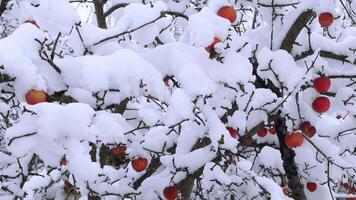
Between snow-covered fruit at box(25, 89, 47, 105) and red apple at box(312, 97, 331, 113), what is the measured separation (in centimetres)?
190

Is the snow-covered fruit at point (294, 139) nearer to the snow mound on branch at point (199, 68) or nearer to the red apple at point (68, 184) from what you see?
the snow mound on branch at point (199, 68)

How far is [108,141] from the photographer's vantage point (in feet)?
6.31

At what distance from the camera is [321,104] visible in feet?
10.0

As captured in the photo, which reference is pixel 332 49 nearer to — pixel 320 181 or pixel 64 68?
pixel 320 181

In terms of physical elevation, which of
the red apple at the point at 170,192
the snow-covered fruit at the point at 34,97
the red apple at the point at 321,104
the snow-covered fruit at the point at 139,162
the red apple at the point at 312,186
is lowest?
the red apple at the point at 312,186

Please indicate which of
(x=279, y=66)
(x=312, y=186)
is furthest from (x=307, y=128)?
(x=312, y=186)

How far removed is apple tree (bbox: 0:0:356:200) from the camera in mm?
1847

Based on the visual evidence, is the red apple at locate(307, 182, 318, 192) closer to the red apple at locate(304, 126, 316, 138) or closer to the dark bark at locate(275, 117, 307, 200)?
the dark bark at locate(275, 117, 307, 200)

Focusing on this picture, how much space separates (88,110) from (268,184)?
5.93 ft

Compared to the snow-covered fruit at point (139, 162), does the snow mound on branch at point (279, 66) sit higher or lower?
higher

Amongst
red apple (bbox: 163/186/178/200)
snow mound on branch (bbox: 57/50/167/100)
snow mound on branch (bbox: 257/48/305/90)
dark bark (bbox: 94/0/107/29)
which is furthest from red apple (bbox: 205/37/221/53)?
dark bark (bbox: 94/0/107/29)

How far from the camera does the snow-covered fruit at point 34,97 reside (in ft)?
6.07

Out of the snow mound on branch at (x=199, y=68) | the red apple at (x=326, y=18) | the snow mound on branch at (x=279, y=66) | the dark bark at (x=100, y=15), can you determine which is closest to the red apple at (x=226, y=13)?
the snow mound on branch at (x=199, y=68)

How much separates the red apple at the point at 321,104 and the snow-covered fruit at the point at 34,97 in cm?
190
